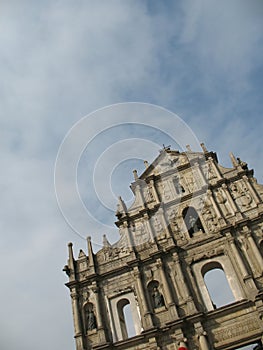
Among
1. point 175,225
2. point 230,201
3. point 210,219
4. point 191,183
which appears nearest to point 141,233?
point 175,225

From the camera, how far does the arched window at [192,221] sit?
19.8m

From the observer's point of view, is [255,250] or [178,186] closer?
[255,250]

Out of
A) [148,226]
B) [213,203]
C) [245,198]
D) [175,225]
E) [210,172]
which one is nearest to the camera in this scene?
[245,198]

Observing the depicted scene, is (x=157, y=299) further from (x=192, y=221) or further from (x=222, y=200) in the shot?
(x=222, y=200)

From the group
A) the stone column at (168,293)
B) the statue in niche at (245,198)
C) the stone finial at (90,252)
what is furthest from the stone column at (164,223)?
the stone finial at (90,252)

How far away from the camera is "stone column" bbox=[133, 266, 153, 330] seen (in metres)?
16.8

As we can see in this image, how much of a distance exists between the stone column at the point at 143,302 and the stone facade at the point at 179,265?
50 millimetres

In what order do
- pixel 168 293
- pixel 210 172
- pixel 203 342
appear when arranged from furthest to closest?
pixel 210 172 < pixel 168 293 < pixel 203 342

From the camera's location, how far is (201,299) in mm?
16984

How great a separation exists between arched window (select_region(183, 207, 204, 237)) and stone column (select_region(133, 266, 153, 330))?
12.5ft

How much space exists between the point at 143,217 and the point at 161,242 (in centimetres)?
232

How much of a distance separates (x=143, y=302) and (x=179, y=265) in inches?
106

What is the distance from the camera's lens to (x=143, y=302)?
57.7ft

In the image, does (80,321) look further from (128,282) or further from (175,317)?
(175,317)
